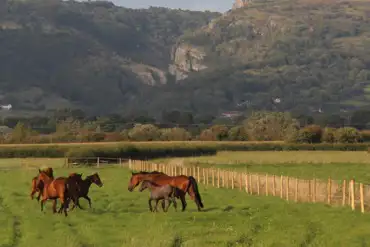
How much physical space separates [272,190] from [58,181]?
17.1 metres

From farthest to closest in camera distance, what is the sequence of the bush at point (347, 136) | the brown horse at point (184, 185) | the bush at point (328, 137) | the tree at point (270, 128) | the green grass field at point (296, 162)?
the tree at point (270, 128), the bush at point (328, 137), the bush at point (347, 136), the green grass field at point (296, 162), the brown horse at point (184, 185)

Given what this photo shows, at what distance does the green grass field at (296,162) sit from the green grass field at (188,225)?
32147mm

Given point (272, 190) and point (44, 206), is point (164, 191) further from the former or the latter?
point (272, 190)

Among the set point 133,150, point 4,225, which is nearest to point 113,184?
point 4,225

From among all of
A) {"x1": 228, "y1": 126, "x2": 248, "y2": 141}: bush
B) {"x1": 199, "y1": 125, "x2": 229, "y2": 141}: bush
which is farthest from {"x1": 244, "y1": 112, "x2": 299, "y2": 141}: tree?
{"x1": 199, "y1": 125, "x2": 229, "y2": 141}: bush

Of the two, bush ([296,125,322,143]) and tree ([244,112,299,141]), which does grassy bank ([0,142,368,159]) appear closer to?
bush ([296,125,322,143])

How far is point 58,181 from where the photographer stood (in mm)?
35281

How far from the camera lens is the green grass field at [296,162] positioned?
7394 cm

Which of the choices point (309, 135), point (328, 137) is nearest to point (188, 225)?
point (309, 135)

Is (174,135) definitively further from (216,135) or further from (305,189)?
(305,189)

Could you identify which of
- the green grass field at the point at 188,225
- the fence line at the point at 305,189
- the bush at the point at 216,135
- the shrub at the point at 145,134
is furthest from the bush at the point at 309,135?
the green grass field at the point at 188,225

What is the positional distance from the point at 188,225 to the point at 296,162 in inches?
2423

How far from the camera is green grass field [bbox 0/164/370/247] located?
84.6 feet

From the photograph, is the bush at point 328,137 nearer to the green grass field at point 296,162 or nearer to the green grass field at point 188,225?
the green grass field at point 296,162
